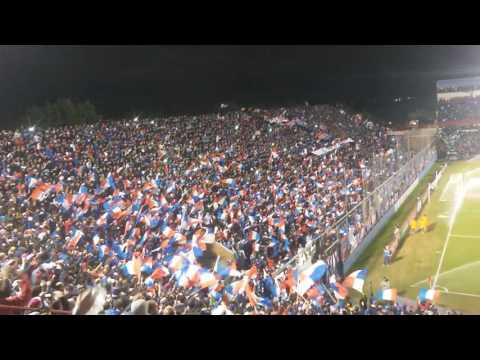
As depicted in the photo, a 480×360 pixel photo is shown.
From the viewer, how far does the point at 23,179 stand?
6.34 metres

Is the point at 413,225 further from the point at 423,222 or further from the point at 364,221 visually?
the point at 364,221

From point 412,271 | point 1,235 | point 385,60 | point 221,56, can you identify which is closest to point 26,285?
point 1,235

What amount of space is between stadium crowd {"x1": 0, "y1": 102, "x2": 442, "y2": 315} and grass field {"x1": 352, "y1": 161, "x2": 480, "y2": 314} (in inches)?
20.1

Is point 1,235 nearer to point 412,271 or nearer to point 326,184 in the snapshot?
point 326,184

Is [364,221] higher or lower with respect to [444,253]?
higher

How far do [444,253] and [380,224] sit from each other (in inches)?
34.0

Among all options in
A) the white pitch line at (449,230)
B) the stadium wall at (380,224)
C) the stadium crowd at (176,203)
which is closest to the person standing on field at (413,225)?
the stadium wall at (380,224)

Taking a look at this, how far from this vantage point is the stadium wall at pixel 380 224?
5840mm

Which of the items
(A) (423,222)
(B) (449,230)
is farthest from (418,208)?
(B) (449,230)

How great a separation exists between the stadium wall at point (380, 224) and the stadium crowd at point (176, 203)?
34 cm

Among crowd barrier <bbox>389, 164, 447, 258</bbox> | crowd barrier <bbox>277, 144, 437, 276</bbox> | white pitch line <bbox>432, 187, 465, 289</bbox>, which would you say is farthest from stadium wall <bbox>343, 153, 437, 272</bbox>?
white pitch line <bbox>432, 187, 465, 289</bbox>

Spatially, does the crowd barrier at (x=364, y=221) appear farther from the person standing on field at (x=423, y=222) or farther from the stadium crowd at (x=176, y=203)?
the person standing on field at (x=423, y=222)

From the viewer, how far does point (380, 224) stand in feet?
20.1

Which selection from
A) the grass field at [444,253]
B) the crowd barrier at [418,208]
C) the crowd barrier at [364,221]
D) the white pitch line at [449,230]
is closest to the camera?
the grass field at [444,253]
